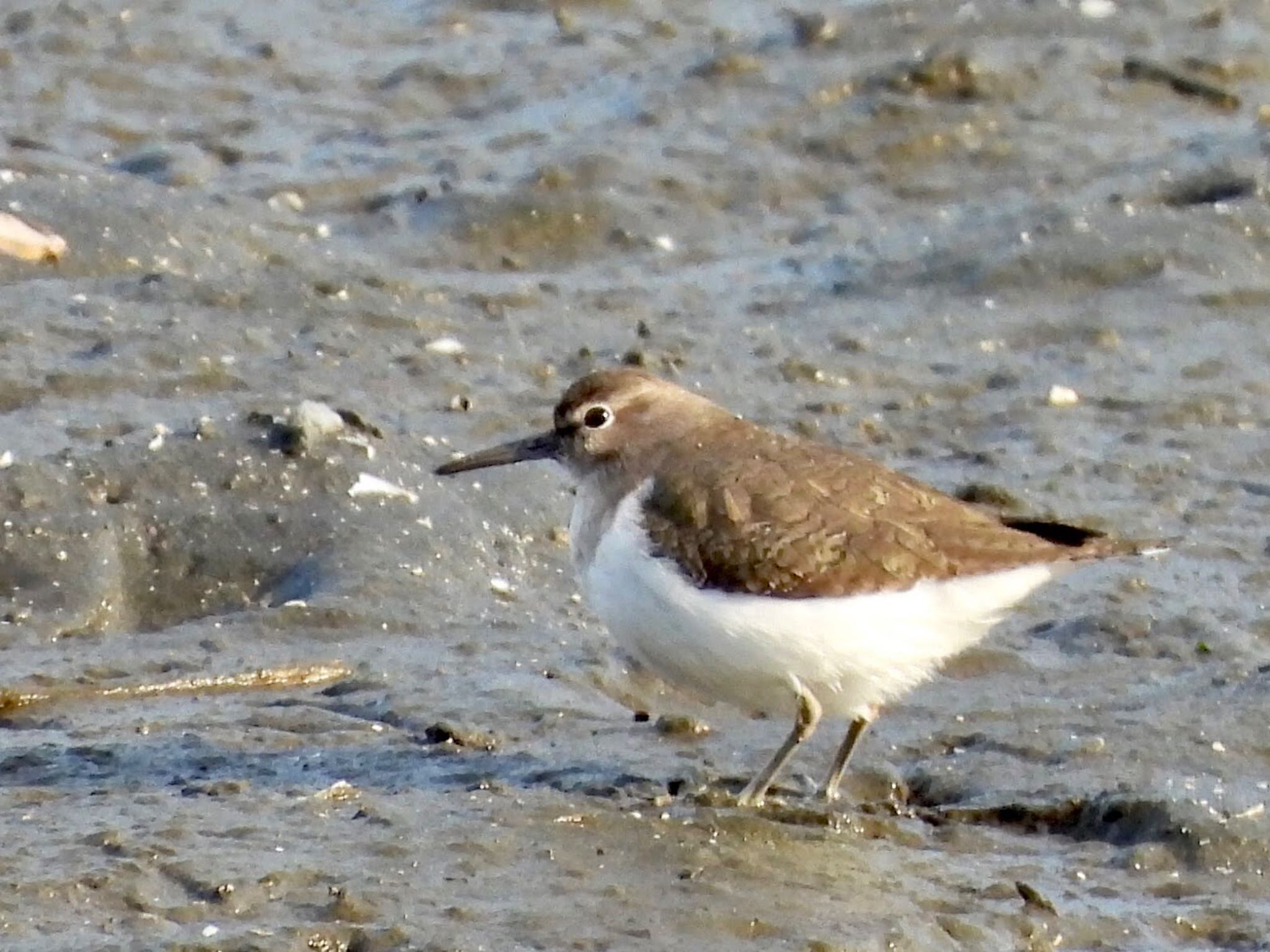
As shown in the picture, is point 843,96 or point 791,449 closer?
point 791,449

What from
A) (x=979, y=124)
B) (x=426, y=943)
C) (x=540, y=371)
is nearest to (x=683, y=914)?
(x=426, y=943)

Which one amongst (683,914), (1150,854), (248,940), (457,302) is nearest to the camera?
(248,940)

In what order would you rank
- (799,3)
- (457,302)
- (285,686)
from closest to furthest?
(285,686) → (457,302) → (799,3)

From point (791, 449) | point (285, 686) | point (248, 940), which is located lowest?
point (285, 686)

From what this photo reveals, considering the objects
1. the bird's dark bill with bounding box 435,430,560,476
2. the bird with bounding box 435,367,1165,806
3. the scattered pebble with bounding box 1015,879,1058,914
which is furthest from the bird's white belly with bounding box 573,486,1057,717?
the scattered pebble with bounding box 1015,879,1058,914

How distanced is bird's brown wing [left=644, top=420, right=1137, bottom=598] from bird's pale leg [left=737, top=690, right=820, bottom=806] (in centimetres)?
34

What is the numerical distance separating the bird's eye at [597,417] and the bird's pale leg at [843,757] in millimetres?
1201

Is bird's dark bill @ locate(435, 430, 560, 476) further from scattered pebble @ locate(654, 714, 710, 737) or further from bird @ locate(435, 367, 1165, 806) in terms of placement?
scattered pebble @ locate(654, 714, 710, 737)

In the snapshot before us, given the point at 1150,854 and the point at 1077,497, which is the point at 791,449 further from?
the point at 1077,497

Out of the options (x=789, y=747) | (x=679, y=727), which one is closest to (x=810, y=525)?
(x=789, y=747)

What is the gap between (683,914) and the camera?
5.74 m

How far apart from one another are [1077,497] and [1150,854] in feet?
10.0

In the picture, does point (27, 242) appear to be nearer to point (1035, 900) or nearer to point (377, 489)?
point (377, 489)

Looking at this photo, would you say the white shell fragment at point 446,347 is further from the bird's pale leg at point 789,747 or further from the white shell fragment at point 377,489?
the bird's pale leg at point 789,747
